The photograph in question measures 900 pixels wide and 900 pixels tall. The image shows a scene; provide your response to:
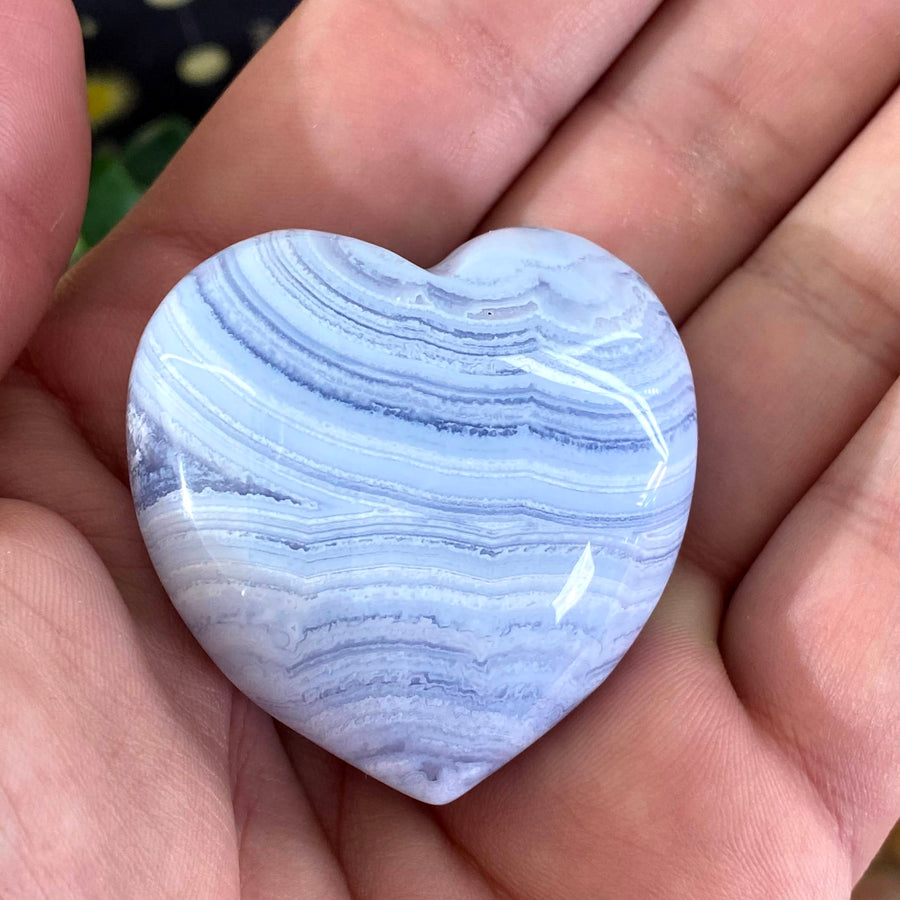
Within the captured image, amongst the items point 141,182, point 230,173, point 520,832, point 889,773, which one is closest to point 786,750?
point 889,773

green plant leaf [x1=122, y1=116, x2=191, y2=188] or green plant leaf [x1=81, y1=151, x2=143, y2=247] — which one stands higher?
green plant leaf [x1=122, y1=116, x2=191, y2=188]

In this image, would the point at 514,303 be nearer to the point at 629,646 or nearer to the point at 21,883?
the point at 629,646

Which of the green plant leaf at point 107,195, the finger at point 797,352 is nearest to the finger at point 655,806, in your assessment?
the finger at point 797,352

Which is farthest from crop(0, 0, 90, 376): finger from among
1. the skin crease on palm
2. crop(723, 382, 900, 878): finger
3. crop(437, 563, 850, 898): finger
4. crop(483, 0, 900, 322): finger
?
crop(723, 382, 900, 878): finger

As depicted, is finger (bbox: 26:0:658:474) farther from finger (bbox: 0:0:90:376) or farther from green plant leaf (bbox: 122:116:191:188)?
green plant leaf (bbox: 122:116:191:188)

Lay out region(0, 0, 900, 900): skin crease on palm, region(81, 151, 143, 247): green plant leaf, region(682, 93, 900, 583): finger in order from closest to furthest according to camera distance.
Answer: region(0, 0, 900, 900): skin crease on palm < region(682, 93, 900, 583): finger < region(81, 151, 143, 247): green plant leaf

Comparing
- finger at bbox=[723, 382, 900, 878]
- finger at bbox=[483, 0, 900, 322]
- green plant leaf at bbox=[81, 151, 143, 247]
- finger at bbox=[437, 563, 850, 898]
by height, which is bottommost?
green plant leaf at bbox=[81, 151, 143, 247]
